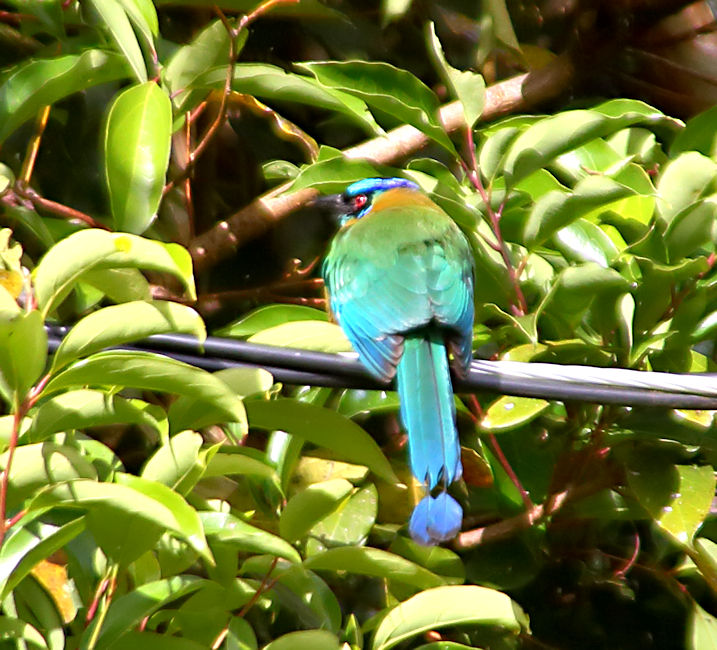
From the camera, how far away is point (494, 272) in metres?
2.32

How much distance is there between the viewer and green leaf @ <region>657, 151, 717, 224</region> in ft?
7.36

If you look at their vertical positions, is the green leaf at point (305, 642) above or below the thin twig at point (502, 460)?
above

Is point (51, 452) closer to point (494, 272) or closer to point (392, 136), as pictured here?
point (494, 272)

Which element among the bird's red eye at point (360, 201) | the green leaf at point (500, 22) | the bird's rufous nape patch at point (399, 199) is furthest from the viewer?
the bird's red eye at point (360, 201)

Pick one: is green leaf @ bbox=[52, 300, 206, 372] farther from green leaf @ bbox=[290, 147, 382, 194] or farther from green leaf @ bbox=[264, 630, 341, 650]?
green leaf @ bbox=[290, 147, 382, 194]

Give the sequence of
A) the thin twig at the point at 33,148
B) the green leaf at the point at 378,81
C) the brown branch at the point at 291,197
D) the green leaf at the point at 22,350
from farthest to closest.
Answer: the brown branch at the point at 291,197 < the thin twig at the point at 33,148 < the green leaf at the point at 378,81 < the green leaf at the point at 22,350

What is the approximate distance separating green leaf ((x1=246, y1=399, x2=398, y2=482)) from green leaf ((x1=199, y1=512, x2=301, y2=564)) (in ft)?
0.61

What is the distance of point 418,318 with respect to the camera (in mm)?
2389

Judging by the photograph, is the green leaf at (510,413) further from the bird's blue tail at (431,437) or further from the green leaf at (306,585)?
the green leaf at (306,585)

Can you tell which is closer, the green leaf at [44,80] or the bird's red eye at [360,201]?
the green leaf at [44,80]

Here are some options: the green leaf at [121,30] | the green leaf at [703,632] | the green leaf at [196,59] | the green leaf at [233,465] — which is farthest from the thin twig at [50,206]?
the green leaf at [703,632]

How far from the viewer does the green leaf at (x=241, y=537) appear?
185 cm

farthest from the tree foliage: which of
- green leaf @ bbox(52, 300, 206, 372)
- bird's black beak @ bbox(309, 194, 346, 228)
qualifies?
bird's black beak @ bbox(309, 194, 346, 228)

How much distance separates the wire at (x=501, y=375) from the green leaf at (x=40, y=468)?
8.2 inches
